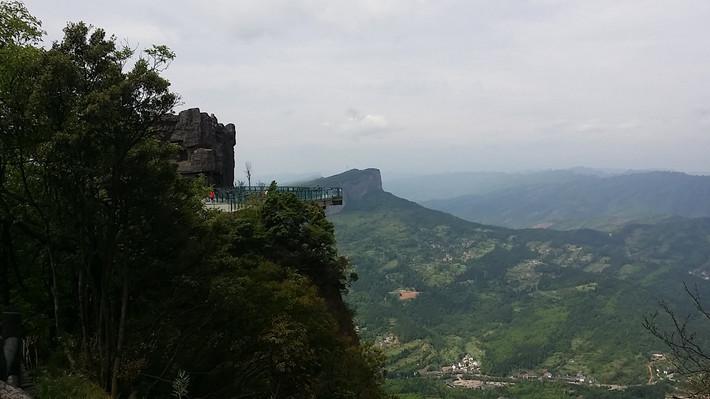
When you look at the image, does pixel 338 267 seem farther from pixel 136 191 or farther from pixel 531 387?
pixel 531 387

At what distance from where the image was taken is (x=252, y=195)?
2688 centimetres

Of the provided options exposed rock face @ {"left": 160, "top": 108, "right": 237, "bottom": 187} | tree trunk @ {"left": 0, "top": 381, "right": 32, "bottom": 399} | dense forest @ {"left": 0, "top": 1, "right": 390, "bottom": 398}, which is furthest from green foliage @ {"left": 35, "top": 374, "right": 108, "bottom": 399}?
exposed rock face @ {"left": 160, "top": 108, "right": 237, "bottom": 187}

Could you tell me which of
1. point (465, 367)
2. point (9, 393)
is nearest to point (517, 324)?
point (465, 367)

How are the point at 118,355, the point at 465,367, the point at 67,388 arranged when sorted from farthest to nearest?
the point at 465,367 → the point at 118,355 → the point at 67,388

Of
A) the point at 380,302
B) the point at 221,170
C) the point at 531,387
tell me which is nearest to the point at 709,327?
the point at 531,387

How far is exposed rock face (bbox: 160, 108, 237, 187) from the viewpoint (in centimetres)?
3256

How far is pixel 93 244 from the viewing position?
1212 centimetres

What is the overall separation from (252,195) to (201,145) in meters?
9.48

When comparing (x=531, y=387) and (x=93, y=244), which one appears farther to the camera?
(x=531, y=387)

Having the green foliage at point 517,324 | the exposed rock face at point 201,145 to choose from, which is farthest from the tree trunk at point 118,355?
the green foliage at point 517,324

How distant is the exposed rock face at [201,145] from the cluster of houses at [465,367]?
105325mm

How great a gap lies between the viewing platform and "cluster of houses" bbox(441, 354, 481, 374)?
101086 mm

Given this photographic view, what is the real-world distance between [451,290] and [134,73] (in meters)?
191

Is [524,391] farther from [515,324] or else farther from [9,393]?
[9,393]
